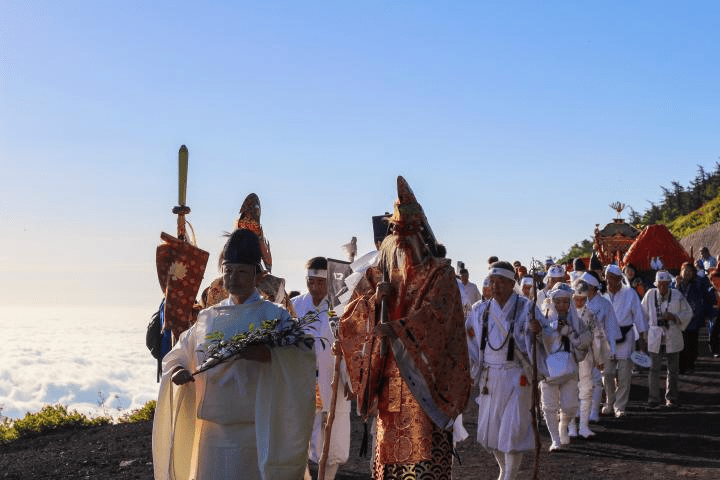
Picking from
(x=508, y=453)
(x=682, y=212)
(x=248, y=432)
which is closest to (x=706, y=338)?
(x=508, y=453)

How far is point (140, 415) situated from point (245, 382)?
39.6ft

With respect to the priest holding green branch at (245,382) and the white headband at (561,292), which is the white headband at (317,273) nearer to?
the white headband at (561,292)

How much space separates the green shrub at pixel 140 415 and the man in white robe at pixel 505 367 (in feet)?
29.4

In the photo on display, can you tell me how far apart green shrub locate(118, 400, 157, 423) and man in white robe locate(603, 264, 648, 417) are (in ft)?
25.8

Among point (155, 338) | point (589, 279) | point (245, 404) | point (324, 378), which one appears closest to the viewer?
point (245, 404)

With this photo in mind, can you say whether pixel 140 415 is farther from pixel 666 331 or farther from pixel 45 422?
pixel 666 331

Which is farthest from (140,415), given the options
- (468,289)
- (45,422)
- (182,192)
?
(182,192)

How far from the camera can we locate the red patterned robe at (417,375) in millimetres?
7594

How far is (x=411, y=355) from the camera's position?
766 cm

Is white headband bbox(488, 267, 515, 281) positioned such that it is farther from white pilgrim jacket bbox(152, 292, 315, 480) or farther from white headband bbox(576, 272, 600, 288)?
white headband bbox(576, 272, 600, 288)

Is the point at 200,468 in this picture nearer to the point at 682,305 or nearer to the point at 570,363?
the point at 570,363

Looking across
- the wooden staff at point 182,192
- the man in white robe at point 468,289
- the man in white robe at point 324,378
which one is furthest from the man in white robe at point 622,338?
the wooden staff at point 182,192

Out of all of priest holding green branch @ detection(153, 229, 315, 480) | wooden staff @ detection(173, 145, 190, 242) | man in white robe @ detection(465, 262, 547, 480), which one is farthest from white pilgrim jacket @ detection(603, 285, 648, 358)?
priest holding green branch @ detection(153, 229, 315, 480)

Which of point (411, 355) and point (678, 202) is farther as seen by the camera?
point (678, 202)
